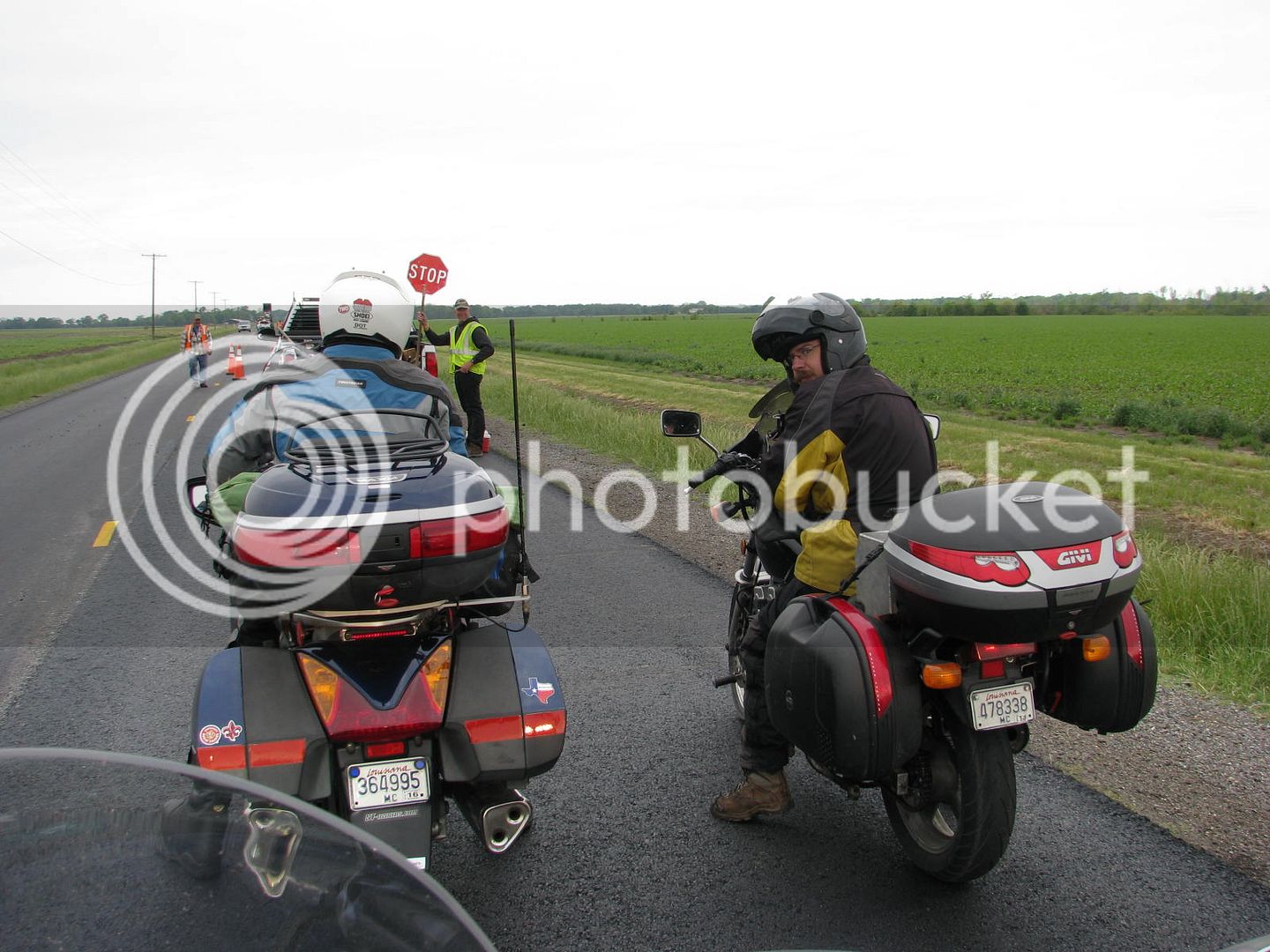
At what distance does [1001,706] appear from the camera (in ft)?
9.37

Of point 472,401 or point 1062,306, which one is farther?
point 1062,306

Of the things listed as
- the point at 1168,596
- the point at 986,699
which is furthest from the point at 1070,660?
the point at 1168,596

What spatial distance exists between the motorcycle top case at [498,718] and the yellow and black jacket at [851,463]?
1.07 m

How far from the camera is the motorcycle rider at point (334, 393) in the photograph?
3.44m

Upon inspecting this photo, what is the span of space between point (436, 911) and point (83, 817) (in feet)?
1.66

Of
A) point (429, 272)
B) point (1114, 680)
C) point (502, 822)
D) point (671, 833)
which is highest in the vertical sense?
point (429, 272)

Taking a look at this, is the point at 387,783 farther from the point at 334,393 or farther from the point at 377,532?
the point at 334,393

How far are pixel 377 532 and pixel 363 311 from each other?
162 centimetres

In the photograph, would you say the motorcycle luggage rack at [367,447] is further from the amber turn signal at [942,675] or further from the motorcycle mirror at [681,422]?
the amber turn signal at [942,675]

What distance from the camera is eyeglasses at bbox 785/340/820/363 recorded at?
12.5ft

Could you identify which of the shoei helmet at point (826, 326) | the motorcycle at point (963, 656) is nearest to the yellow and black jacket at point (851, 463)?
the motorcycle at point (963, 656)

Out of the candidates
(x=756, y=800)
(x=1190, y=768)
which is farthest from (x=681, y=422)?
(x=1190, y=768)

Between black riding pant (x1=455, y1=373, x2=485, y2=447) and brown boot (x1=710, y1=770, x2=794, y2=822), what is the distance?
10150 mm

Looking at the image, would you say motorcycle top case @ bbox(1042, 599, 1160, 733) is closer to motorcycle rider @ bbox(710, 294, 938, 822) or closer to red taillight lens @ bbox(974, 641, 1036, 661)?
red taillight lens @ bbox(974, 641, 1036, 661)
